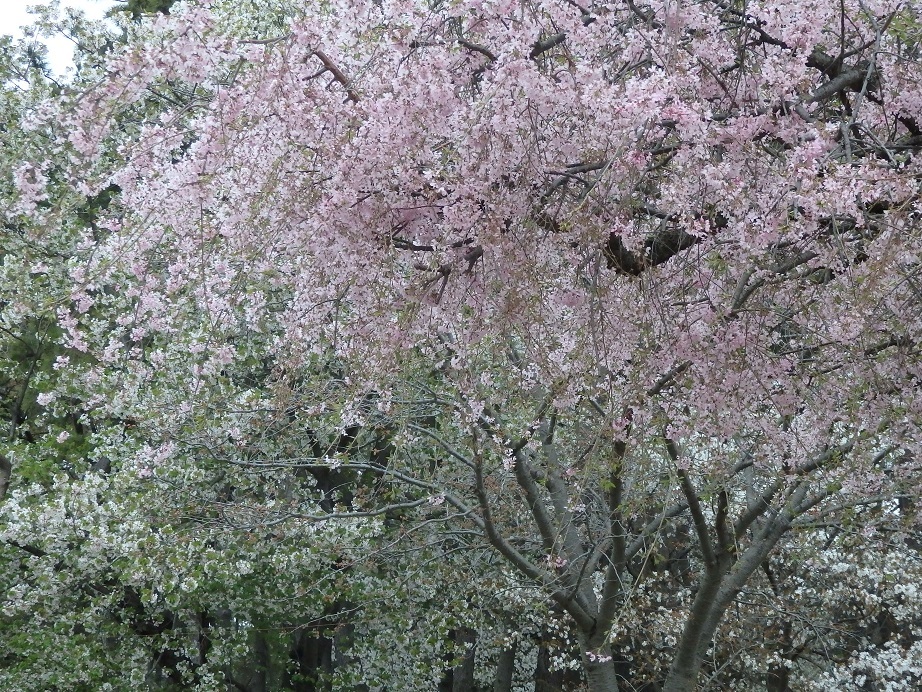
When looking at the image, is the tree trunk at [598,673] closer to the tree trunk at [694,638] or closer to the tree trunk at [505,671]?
the tree trunk at [694,638]

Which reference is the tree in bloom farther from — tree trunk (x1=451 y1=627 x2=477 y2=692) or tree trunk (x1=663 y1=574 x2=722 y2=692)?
tree trunk (x1=451 y1=627 x2=477 y2=692)

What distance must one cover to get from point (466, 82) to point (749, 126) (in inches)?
40.4

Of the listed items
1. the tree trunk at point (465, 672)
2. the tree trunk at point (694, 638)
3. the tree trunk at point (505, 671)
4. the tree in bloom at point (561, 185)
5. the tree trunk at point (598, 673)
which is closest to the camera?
the tree in bloom at point (561, 185)

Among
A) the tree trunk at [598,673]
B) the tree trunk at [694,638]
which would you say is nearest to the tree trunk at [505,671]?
the tree trunk at [598,673]

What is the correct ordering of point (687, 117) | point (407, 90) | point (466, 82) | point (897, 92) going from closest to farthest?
1. point (687, 117)
2. point (407, 90)
3. point (466, 82)
4. point (897, 92)

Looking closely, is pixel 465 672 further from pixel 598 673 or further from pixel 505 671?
pixel 598 673

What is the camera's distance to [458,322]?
167 inches

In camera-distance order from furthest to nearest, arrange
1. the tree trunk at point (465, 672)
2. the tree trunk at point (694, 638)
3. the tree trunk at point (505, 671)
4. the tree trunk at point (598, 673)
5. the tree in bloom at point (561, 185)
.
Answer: the tree trunk at point (505, 671), the tree trunk at point (465, 672), the tree trunk at point (598, 673), the tree trunk at point (694, 638), the tree in bloom at point (561, 185)

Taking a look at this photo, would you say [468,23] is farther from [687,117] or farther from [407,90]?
[687,117]

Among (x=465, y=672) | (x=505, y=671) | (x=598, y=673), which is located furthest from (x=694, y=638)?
(x=505, y=671)

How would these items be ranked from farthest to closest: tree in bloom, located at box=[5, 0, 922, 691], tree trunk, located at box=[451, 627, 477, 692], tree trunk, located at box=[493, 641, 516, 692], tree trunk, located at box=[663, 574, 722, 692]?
tree trunk, located at box=[493, 641, 516, 692] → tree trunk, located at box=[451, 627, 477, 692] → tree trunk, located at box=[663, 574, 722, 692] → tree in bloom, located at box=[5, 0, 922, 691]

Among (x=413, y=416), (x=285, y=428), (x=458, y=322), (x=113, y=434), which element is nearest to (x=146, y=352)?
(x=113, y=434)

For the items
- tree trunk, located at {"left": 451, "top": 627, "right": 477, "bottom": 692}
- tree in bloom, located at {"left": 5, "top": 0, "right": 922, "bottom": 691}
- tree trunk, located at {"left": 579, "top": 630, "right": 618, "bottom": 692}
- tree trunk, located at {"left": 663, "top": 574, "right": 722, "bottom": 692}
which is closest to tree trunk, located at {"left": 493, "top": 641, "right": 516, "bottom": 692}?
tree trunk, located at {"left": 451, "top": 627, "right": 477, "bottom": 692}

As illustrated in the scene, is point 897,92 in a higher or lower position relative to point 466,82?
higher
